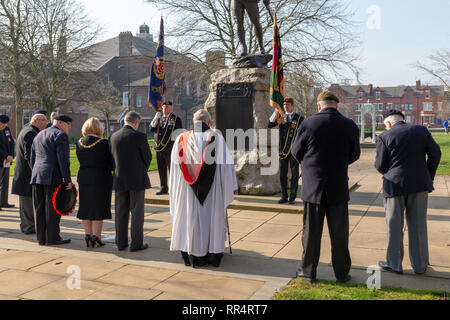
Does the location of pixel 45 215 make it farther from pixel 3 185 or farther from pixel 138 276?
pixel 3 185

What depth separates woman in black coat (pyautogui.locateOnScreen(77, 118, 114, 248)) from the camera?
604 cm

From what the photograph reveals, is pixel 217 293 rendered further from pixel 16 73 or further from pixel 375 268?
pixel 16 73

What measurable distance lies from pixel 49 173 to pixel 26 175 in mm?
1426

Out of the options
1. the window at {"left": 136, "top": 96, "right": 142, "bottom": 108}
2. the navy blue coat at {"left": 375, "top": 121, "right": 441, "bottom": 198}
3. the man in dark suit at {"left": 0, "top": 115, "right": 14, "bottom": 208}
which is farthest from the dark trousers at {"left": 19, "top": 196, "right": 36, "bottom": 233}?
the window at {"left": 136, "top": 96, "right": 142, "bottom": 108}

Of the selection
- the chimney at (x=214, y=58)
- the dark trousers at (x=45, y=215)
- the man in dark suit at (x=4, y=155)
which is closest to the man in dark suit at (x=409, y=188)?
the dark trousers at (x=45, y=215)

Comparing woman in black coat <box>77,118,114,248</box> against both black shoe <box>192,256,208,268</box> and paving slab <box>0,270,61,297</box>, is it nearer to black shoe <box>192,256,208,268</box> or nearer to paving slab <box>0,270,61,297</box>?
paving slab <box>0,270,61,297</box>

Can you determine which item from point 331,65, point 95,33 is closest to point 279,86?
point 331,65

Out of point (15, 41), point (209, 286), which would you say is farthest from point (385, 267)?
point (15, 41)

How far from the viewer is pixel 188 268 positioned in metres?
5.23

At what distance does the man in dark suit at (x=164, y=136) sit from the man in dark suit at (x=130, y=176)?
416cm

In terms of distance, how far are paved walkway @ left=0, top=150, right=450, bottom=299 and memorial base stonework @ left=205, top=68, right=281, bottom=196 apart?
1.76m

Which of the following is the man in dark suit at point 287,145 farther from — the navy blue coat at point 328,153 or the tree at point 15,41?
the tree at point 15,41
